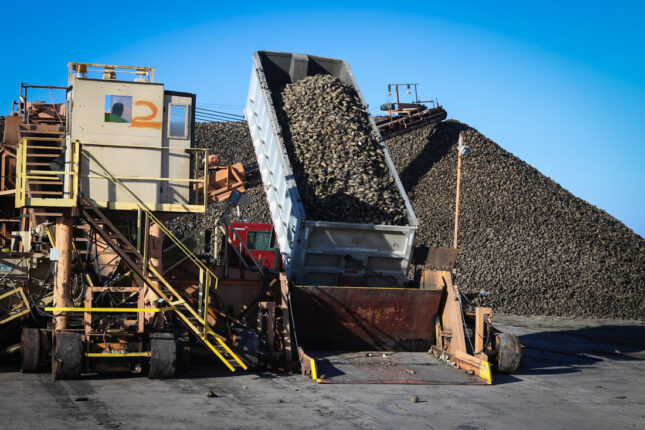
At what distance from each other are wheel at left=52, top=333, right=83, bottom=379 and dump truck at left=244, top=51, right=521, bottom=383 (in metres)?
3.18

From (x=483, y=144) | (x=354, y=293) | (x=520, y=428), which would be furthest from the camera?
(x=483, y=144)

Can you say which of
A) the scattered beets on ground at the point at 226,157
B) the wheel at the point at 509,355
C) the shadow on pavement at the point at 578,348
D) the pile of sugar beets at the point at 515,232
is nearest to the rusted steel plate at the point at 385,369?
the wheel at the point at 509,355

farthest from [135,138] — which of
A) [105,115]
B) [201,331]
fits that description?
[201,331]

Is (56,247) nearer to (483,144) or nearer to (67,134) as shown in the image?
(67,134)

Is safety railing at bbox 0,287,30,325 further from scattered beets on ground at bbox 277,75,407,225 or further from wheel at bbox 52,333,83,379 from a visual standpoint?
scattered beets on ground at bbox 277,75,407,225

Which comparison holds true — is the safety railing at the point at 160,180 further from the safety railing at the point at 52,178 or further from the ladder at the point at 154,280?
the ladder at the point at 154,280

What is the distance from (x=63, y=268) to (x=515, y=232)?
2111 cm

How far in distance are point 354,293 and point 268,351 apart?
1787 millimetres

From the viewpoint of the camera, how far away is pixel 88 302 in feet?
33.6

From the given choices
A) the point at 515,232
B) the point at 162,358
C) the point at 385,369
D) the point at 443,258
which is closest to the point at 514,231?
the point at 515,232

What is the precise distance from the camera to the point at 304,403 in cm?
892

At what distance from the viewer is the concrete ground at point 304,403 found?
310 inches

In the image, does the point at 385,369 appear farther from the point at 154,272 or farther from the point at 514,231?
the point at 514,231

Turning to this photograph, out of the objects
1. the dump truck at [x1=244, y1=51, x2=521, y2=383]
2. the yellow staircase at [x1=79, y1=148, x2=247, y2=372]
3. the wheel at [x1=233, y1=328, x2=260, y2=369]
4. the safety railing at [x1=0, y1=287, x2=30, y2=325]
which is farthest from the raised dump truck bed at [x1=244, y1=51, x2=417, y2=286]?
the safety railing at [x1=0, y1=287, x2=30, y2=325]
